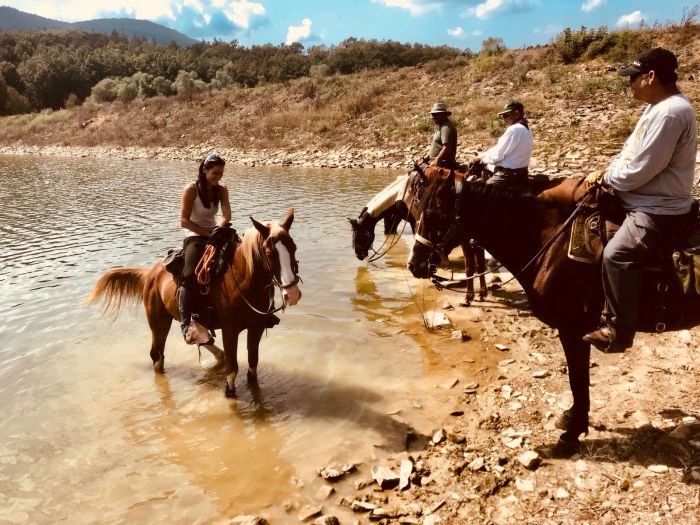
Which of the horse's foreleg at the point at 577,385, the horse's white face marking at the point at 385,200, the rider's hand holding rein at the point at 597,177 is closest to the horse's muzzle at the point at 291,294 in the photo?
the horse's foreleg at the point at 577,385

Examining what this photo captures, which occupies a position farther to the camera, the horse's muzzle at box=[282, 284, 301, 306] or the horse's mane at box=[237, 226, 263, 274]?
the horse's mane at box=[237, 226, 263, 274]

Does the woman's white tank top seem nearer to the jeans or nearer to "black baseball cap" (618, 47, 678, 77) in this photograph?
the jeans

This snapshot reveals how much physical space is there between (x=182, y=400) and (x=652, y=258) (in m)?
5.86

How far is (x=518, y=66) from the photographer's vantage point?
33688 mm

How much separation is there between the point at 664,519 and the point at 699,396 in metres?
2.30

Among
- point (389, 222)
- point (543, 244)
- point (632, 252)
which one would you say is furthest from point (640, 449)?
point (389, 222)

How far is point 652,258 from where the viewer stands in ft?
12.9

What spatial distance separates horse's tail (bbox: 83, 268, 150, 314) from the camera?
679cm

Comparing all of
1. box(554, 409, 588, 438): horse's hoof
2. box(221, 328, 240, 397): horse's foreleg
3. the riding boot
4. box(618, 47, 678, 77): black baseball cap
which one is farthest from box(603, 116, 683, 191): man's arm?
the riding boot

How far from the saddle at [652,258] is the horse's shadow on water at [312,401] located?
8.49ft

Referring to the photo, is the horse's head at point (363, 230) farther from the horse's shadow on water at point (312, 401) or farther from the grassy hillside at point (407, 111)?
the grassy hillside at point (407, 111)

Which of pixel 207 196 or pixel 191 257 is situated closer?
pixel 191 257

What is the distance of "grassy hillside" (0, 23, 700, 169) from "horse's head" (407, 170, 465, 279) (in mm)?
17800

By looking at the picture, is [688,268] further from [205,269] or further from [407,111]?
[407,111]
